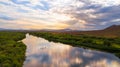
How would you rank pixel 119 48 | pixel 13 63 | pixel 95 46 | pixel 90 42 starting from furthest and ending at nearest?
pixel 90 42 → pixel 95 46 → pixel 119 48 → pixel 13 63

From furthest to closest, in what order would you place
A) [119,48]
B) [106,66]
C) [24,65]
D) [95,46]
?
[95,46], [119,48], [106,66], [24,65]

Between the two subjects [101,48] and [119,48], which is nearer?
[119,48]

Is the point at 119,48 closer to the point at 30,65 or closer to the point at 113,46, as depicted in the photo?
the point at 113,46

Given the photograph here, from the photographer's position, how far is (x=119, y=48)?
211ft

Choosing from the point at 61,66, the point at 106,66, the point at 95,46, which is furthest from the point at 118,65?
the point at 95,46

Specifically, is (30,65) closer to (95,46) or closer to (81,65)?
(81,65)

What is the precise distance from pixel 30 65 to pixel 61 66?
6.48 m

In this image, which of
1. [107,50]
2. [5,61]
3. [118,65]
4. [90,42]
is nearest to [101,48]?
[107,50]

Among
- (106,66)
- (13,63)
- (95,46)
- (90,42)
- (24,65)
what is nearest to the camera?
(13,63)

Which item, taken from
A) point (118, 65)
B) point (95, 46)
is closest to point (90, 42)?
point (95, 46)

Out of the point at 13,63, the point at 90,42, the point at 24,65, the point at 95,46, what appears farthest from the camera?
the point at 90,42

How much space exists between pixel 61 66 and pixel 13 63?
1018 centimetres

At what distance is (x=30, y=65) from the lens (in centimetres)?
4109

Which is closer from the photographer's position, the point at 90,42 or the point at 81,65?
the point at 81,65
